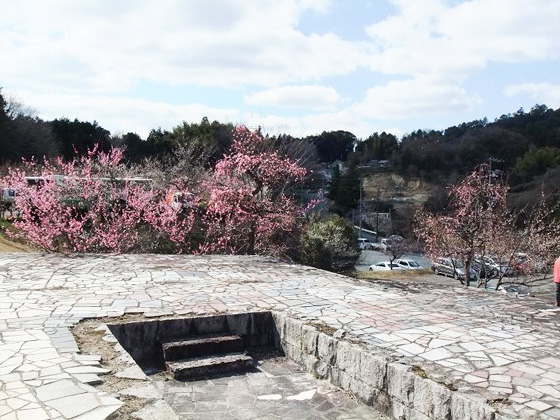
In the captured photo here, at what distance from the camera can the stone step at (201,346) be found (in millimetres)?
5012

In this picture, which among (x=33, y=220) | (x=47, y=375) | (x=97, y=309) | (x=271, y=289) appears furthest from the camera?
(x=33, y=220)

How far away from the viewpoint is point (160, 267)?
8727 mm

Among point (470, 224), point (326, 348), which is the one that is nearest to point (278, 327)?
point (326, 348)

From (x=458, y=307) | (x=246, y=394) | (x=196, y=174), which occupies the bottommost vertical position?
(x=246, y=394)

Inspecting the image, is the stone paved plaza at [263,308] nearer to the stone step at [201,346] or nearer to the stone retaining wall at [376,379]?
the stone retaining wall at [376,379]

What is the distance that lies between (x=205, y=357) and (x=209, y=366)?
9.9 inches

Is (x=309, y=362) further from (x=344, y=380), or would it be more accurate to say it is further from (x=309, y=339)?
(x=344, y=380)

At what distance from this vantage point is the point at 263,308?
5.82 m

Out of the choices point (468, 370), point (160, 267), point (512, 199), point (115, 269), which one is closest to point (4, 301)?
point (115, 269)

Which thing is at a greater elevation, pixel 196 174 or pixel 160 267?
pixel 196 174

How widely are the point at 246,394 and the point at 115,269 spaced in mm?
4728

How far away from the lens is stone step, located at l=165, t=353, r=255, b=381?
15.7 ft

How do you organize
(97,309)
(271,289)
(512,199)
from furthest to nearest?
(512,199)
(271,289)
(97,309)

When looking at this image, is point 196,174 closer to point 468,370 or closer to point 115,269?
point 115,269
